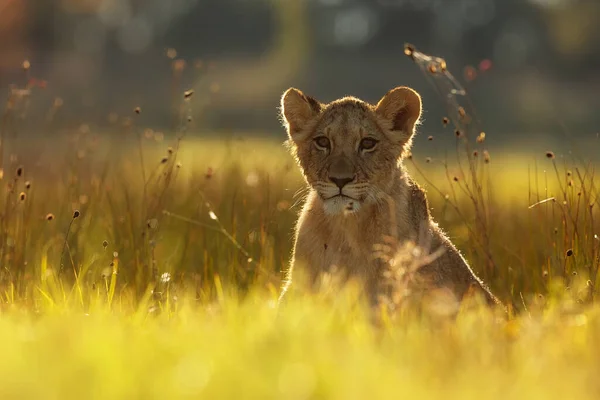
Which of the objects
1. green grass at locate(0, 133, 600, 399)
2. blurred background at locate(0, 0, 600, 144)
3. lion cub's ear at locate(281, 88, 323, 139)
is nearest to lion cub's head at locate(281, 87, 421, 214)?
lion cub's ear at locate(281, 88, 323, 139)

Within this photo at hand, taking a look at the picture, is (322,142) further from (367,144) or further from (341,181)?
(341,181)

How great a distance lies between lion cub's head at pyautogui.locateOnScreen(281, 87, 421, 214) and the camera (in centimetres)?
606

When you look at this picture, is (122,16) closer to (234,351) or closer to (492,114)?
(492,114)

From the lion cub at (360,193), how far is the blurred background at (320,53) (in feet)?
94.0

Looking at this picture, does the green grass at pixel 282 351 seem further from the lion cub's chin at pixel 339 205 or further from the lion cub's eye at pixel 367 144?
the lion cub's eye at pixel 367 144

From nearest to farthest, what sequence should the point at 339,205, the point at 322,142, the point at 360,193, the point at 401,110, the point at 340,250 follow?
the point at 340,250
the point at 339,205
the point at 360,193
the point at 322,142
the point at 401,110

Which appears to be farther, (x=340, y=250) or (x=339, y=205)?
(x=339, y=205)

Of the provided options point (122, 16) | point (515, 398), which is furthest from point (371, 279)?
point (122, 16)

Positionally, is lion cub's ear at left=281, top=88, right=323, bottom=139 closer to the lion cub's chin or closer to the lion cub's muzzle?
the lion cub's muzzle

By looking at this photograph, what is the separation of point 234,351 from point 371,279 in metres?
2.12

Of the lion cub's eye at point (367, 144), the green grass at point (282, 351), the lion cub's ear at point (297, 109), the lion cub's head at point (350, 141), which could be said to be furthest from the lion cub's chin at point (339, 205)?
the lion cub's ear at point (297, 109)

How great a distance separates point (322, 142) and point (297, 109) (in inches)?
15.5

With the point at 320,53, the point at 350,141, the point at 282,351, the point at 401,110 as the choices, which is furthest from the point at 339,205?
the point at 320,53

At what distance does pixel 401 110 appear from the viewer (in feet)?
21.7
